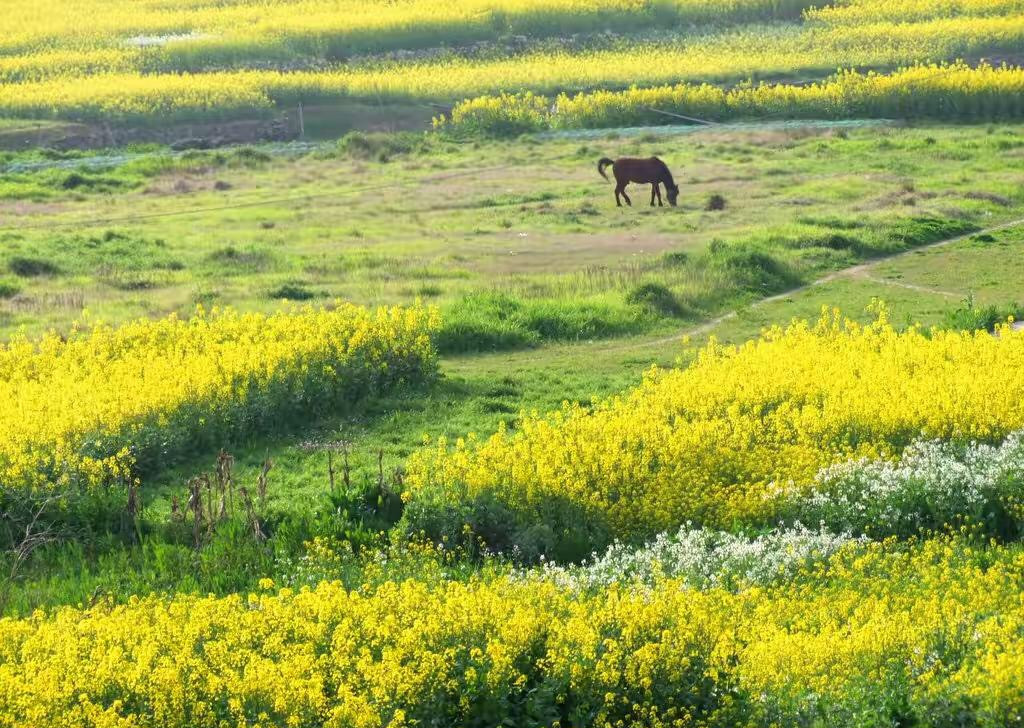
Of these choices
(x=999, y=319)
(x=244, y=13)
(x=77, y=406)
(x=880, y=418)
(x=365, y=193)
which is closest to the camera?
(x=880, y=418)

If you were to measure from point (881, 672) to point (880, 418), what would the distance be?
604cm

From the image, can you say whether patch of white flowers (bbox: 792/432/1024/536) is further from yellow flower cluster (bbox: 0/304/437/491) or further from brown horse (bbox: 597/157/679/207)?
brown horse (bbox: 597/157/679/207)

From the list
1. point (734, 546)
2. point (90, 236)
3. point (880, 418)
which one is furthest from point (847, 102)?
point (734, 546)

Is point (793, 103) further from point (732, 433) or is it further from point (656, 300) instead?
point (732, 433)

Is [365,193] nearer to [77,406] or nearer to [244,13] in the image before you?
[77,406]

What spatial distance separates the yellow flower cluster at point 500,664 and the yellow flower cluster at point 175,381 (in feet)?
17.1

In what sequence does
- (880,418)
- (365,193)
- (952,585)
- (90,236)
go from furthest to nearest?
1. (365,193)
2. (90,236)
3. (880,418)
4. (952,585)

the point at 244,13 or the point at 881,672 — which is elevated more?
the point at 244,13

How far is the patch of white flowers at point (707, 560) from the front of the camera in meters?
11.7

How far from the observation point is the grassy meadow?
9.63 metres

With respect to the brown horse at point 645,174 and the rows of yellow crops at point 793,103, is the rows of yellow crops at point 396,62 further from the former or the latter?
the brown horse at point 645,174

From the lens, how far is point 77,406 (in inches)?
651

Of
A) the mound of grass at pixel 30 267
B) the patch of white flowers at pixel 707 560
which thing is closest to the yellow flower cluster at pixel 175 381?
the patch of white flowers at pixel 707 560

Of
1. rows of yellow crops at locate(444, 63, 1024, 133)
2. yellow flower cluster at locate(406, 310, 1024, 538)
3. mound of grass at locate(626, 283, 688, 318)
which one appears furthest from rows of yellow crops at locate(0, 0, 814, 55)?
yellow flower cluster at locate(406, 310, 1024, 538)
